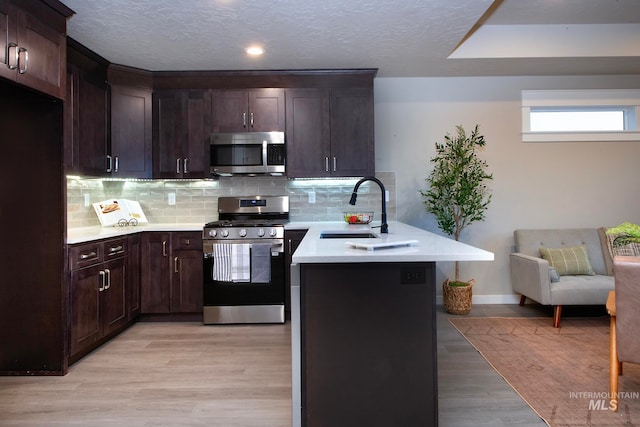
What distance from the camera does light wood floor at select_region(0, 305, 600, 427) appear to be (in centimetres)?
211

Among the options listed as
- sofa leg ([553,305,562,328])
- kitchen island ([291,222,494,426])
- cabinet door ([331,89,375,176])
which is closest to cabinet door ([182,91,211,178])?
cabinet door ([331,89,375,176])

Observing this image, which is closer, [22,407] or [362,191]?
[22,407]

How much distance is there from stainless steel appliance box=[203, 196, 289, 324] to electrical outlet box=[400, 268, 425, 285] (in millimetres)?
2099

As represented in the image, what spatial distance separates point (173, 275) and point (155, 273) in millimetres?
167

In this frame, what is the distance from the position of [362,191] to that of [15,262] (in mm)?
3077

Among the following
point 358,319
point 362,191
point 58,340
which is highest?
point 362,191

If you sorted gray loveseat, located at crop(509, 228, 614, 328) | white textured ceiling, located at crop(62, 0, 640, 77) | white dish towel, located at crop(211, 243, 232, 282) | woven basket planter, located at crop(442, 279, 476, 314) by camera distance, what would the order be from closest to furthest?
white textured ceiling, located at crop(62, 0, 640, 77), gray loveseat, located at crop(509, 228, 614, 328), white dish towel, located at crop(211, 243, 232, 282), woven basket planter, located at crop(442, 279, 476, 314)

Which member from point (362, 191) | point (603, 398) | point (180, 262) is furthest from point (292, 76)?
point (603, 398)

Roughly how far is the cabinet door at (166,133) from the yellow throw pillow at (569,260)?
147 inches

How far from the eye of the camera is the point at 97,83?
11.7 ft

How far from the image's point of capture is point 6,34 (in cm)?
220

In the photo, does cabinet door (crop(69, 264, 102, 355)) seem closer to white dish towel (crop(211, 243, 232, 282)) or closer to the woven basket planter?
white dish towel (crop(211, 243, 232, 282))

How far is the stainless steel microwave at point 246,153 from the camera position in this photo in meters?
3.98

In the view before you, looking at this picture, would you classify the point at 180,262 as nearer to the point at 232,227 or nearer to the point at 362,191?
the point at 232,227
